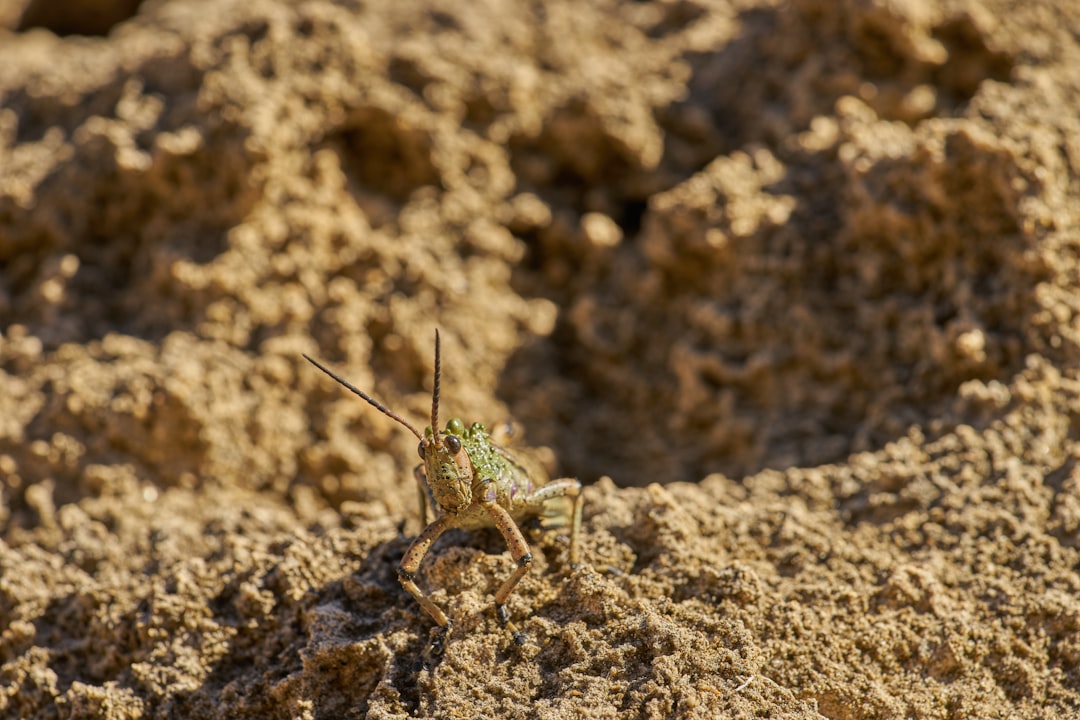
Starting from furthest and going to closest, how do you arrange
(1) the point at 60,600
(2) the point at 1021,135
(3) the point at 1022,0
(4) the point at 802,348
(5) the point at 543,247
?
1. (5) the point at 543,247
2. (3) the point at 1022,0
3. (4) the point at 802,348
4. (2) the point at 1021,135
5. (1) the point at 60,600

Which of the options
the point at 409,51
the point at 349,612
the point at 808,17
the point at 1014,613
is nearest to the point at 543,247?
the point at 409,51

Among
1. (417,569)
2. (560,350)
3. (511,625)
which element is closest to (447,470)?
(417,569)

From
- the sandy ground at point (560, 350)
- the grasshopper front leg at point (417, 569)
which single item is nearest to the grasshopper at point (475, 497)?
the grasshopper front leg at point (417, 569)

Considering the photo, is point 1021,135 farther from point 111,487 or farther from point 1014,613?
point 111,487

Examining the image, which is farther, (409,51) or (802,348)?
(409,51)

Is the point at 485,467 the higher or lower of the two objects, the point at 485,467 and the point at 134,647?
the higher

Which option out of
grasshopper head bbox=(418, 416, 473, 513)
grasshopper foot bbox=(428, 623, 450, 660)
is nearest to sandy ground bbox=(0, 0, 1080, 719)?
grasshopper foot bbox=(428, 623, 450, 660)

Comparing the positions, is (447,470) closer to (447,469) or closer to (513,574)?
(447,469)
